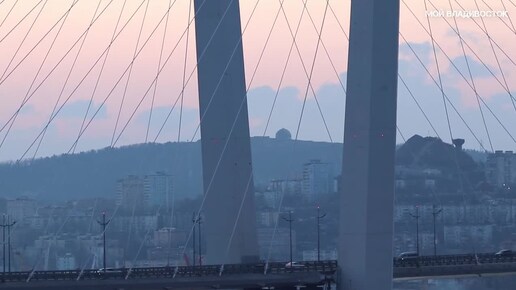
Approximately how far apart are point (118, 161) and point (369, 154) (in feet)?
212

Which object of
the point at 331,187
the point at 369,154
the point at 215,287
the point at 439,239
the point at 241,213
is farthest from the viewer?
the point at 331,187

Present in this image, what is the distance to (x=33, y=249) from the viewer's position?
86625mm

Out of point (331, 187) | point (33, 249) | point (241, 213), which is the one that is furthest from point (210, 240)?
point (331, 187)

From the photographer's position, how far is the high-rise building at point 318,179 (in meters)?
99.9

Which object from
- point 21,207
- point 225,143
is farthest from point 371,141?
point 21,207

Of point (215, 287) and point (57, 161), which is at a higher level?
point (57, 161)

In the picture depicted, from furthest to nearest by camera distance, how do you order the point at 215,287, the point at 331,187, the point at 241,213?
the point at 331,187, the point at 241,213, the point at 215,287

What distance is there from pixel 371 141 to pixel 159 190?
201ft

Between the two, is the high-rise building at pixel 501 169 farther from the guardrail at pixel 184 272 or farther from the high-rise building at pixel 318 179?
the guardrail at pixel 184 272

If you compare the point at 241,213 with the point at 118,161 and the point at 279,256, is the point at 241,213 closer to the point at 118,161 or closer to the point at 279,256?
the point at 279,256

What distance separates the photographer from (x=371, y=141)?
127ft

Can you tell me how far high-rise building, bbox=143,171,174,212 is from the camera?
96.7m

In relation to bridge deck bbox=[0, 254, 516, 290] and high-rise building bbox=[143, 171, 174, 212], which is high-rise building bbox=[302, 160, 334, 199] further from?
bridge deck bbox=[0, 254, 516, 290]

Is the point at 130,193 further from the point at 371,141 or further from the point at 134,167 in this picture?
the point at 371,141
